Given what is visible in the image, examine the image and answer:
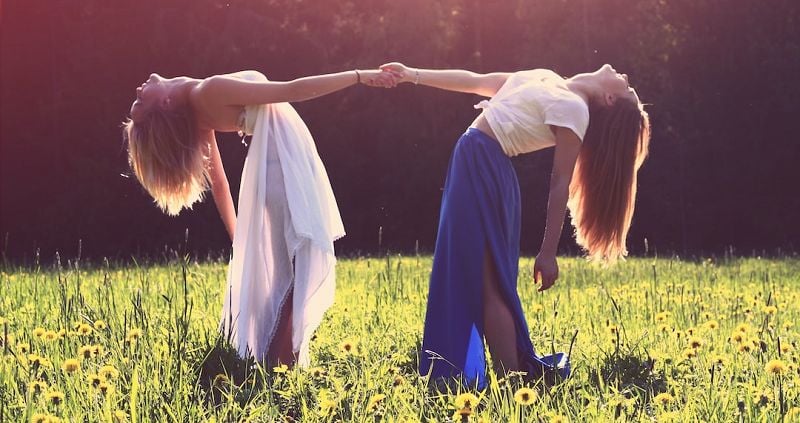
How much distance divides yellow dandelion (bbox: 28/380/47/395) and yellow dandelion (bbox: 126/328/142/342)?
1.46 ft

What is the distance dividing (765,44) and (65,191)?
13.0 metres

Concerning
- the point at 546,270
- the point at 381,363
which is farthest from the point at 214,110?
the point at 546,270

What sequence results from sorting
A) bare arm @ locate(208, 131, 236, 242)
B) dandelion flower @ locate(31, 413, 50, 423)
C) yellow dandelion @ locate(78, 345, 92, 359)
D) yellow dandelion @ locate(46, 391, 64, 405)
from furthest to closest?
bare arm @ locate(208, 131, 236, 242), yellow dandelion @ locate(78, 345, 92, 359), yellow dandelion @ locate(46, 391, 64, 405), dandelion flower @ locate(31, 413, 50, 423)

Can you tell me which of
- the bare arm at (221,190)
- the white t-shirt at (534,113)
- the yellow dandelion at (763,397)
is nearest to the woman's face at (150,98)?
the bare arm at (221,190)

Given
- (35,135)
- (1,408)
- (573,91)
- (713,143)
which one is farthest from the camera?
(713,143)

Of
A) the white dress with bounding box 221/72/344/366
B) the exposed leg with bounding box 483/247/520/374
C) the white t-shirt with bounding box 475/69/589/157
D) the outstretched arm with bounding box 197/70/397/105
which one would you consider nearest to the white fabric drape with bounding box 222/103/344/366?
the white dress with bounding box 221/72/344/366

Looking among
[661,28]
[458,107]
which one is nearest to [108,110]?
[458,107]

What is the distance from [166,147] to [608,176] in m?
1.99

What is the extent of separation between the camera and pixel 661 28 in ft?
63.3

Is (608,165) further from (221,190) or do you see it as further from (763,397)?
(221,190)

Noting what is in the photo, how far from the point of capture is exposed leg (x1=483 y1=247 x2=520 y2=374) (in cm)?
414

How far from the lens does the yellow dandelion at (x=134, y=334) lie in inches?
151

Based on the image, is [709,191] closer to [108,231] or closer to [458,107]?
[458,107]

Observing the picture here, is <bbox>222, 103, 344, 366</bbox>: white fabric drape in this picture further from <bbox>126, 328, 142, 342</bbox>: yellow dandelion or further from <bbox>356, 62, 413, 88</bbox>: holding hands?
<bbox>126, 328, 142, 342</bbox>: yellow dandelion
